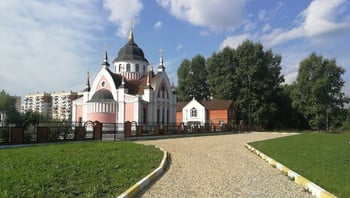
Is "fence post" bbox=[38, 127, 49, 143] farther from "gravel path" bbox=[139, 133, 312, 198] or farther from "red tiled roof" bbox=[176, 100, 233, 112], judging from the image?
"red tiled roof" bbox=[176, 100, 233, 112]

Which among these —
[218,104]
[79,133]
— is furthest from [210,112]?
[79,133]

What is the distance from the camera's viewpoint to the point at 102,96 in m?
44.1

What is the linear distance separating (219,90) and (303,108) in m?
14.7

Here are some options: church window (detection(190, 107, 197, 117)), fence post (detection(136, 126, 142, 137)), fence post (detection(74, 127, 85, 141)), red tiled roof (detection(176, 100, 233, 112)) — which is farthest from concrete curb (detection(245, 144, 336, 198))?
church window (detection(190, 107, 197, 117))

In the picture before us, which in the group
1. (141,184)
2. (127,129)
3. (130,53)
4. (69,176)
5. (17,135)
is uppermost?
(130,53)

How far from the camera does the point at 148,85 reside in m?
46.7

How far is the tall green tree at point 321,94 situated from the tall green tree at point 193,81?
19111 mm

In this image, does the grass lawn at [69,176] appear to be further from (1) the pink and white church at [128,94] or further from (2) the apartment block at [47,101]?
(2) the apartment block at [47,101]

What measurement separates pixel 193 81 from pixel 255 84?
A: 48.1ft

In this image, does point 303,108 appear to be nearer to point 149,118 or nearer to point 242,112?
point 242,112

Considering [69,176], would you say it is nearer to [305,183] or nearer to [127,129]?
[305,183]

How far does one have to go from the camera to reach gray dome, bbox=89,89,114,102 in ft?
142

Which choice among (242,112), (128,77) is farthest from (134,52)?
(242,112)

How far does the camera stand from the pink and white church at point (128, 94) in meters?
44.0
